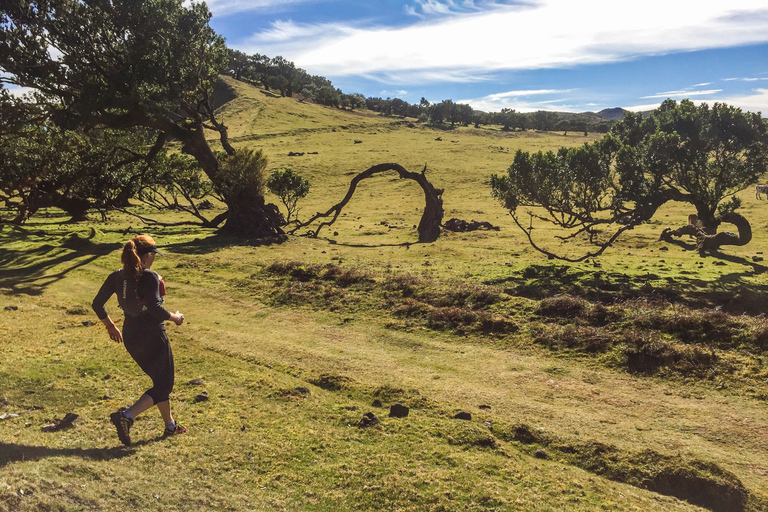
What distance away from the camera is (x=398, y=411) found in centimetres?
891

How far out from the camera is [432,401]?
31.1 feet

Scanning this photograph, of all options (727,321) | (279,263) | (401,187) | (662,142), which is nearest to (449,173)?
(401,187)

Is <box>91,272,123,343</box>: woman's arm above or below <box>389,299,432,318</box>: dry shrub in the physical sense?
above

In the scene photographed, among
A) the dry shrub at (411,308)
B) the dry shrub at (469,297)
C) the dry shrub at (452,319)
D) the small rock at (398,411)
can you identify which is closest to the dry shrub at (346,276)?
the dry shrub at (411,308)

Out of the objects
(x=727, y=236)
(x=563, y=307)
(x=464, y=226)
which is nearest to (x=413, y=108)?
(x=464, y=226)

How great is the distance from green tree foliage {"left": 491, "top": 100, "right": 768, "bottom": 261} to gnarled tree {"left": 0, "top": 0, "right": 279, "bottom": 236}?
699 inches

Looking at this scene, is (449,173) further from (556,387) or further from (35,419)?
(35,419)

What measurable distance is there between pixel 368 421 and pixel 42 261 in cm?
1899

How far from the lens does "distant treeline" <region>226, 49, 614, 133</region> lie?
146875 mm

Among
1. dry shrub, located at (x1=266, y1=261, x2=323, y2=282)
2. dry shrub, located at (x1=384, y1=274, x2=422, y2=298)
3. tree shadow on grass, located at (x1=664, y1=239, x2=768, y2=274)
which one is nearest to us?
dry shrub, located at (x1=384, y1=274, x2=422, y2=298)

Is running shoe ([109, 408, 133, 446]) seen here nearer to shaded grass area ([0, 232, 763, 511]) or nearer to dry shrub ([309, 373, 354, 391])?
shaded grass area ([0, 232, 763, 511])

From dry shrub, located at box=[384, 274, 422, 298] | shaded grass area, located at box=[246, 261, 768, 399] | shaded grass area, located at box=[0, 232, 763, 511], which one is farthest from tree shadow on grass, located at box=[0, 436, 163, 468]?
dry shrub, located at box=[384, 274, 422, 298]

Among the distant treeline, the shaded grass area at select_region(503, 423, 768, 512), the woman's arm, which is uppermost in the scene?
the distant treeline

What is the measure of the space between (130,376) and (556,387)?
356 inches
